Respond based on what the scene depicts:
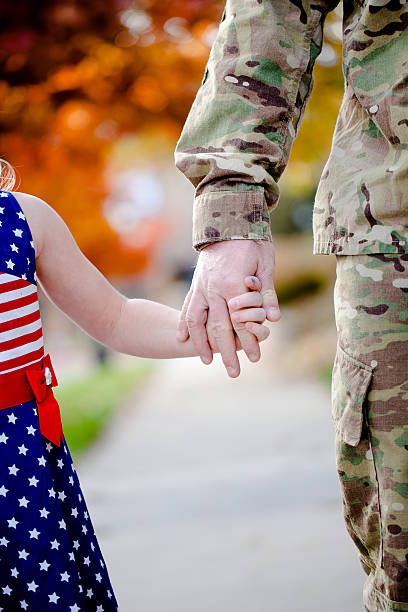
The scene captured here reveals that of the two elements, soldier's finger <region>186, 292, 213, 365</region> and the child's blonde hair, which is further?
the child's blonde hair

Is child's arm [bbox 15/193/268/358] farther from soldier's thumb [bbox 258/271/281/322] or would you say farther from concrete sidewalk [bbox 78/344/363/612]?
concrete sidewalk [bbox 78/344/363/612]

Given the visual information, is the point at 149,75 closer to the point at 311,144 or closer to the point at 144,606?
the point at 311,144

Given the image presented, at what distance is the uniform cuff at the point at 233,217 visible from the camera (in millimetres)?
1756

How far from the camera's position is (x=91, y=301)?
6.65 ft

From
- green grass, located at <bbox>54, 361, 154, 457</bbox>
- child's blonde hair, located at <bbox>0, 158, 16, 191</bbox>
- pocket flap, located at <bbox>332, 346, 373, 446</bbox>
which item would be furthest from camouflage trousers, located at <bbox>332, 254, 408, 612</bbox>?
green grass, located at <bbox>54, 361, 154, 457</bbox>

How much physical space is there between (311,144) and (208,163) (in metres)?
4.04

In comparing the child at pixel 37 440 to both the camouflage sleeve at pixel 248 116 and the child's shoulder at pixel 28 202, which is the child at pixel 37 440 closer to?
the child's shoulder at pixel 28 202

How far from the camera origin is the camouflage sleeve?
177cm

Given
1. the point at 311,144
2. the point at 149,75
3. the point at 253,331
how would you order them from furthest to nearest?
the point at 311,144 → the point at 149,75 → the point at 253,331

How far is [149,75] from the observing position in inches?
192

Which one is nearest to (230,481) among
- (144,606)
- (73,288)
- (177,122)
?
(144,606)

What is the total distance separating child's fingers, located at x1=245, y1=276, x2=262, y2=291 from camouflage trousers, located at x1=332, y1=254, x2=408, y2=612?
198mm

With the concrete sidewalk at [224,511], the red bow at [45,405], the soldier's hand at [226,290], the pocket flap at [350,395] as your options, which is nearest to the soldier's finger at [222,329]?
the soldier's hand at [226,290]

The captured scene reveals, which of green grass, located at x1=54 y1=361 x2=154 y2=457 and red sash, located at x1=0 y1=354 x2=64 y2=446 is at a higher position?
red sash, located at x1=0 y1=354 x2=64 y2=446
